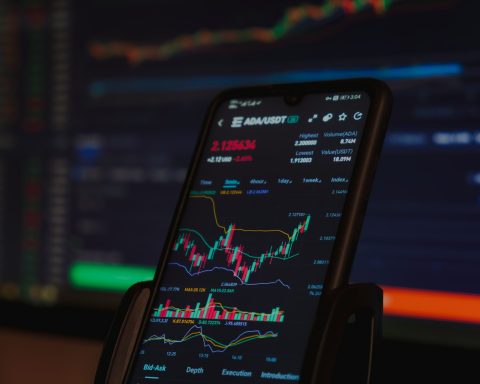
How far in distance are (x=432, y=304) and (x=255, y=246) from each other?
39 centimetres

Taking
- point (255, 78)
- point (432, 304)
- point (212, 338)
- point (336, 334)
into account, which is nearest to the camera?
point (336, 334)

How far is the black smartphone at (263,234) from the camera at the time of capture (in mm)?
748

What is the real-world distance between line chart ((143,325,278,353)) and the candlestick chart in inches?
1.8

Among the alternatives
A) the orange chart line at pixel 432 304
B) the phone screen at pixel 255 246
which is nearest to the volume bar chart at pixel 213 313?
the phone screen at pixel 255 246

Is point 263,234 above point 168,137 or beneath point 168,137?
beneath

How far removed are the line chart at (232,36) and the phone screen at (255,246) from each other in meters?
0.37

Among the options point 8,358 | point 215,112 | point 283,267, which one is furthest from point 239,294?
point 8,358

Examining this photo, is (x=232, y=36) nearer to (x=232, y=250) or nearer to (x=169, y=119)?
(x=169, y=119)

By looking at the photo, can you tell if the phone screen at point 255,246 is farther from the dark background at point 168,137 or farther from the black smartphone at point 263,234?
the dark background at point 168,137

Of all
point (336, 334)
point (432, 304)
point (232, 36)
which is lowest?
Answer: point (336, 334)

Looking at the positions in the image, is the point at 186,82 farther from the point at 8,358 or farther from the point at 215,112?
the point at 8,358

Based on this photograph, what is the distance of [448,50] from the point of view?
1.10m

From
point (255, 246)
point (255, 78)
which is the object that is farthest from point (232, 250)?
point (255, 78)

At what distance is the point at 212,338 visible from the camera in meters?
0.78
